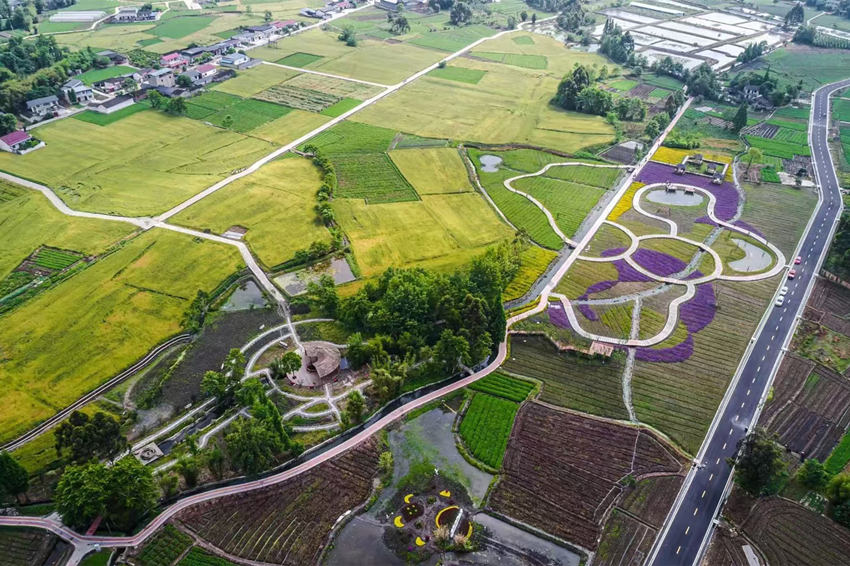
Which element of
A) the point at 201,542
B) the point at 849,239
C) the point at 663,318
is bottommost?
the point at 201,542

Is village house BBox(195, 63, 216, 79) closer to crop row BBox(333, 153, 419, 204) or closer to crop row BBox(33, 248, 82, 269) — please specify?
crop row BBox(333, 153, 419, 204)

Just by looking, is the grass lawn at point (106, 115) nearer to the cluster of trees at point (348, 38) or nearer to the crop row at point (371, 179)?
the crop row at point (371, 179)

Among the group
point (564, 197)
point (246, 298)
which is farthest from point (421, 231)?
point (246, 298)

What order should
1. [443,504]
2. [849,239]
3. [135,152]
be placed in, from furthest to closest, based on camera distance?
[135,152] < [849,239] < [443,504]

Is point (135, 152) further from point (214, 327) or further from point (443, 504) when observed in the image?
point (443, 504)

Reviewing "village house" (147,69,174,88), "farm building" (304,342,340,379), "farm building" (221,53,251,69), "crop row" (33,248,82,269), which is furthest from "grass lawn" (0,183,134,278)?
"farm building" (221,53,251,69)

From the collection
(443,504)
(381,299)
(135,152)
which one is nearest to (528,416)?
(443,504)

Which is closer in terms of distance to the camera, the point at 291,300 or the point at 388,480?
the point at 388,480
